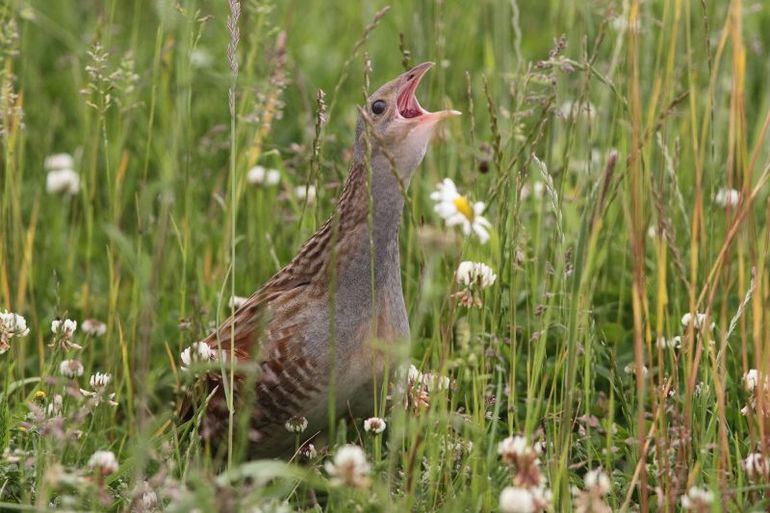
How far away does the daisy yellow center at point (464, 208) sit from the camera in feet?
9.21

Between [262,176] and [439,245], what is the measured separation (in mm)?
2534

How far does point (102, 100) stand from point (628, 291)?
1.94 meters

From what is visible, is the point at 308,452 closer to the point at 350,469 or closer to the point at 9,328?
the point at 9,328

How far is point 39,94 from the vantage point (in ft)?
20.5

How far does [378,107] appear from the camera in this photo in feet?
12.5

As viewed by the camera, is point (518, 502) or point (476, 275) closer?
point (518, 502)

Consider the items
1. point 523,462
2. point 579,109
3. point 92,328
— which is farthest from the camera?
point 92,328

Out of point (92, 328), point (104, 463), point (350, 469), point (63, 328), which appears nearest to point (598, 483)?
point (350, 469)

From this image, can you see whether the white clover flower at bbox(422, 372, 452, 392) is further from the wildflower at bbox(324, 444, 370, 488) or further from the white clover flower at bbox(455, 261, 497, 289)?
the wildflower at bbox(324, 444, 370, 488)

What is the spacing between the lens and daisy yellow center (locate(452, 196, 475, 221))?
281 centimetres

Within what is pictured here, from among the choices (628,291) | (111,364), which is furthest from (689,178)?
(111,364)

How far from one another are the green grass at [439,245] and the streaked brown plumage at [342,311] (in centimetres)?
12

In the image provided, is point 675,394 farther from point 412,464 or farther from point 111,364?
point 111,364

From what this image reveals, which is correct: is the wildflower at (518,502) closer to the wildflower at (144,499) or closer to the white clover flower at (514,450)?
the white clover flower at (514,450)
